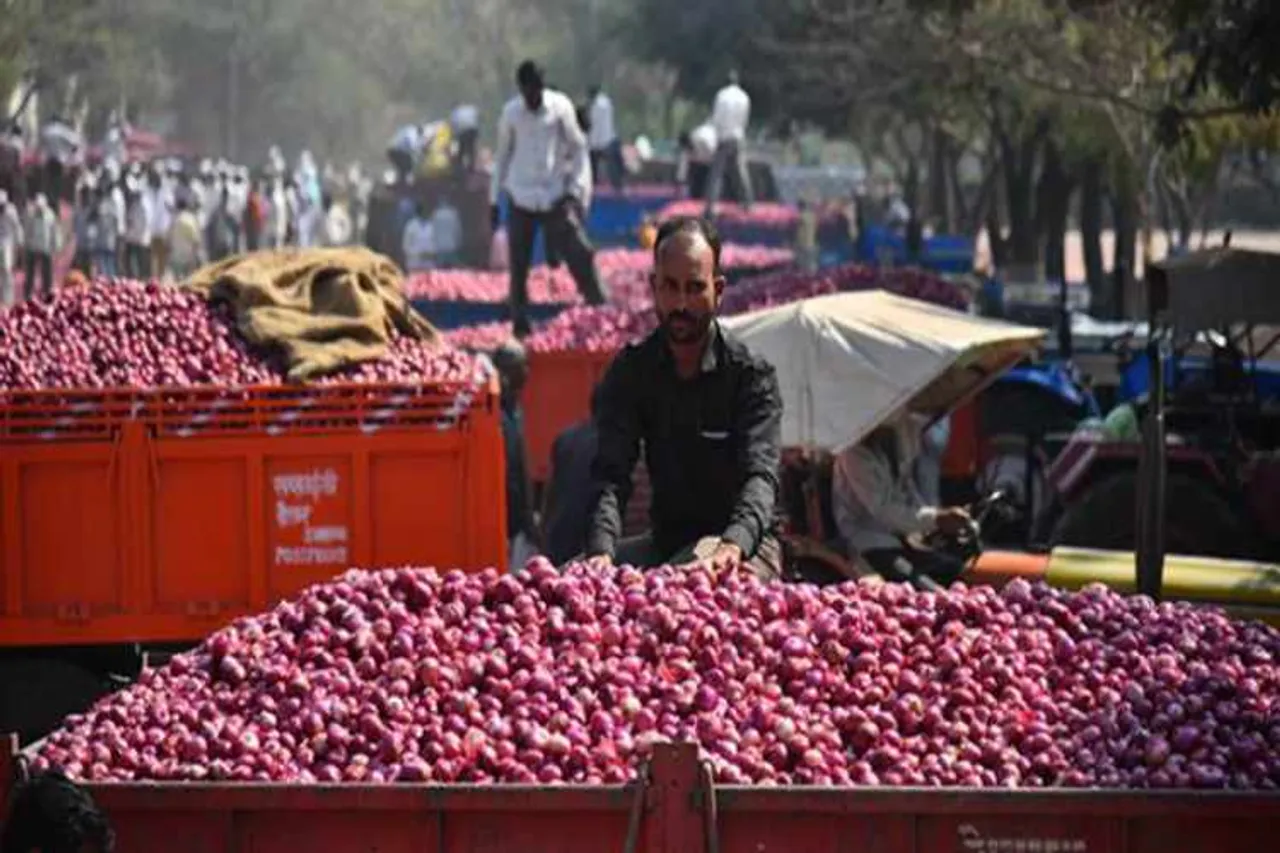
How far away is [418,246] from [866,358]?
3002 centimetres

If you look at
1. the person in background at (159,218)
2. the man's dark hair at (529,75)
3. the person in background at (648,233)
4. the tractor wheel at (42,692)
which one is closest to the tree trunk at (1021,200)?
the person in background at (648,233)

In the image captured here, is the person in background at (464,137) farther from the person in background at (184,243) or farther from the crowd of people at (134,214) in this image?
the person in background at (184,243)

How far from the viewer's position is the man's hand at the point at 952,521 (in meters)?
13.6

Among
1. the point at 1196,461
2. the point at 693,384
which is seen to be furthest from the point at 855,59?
the point at 693,384

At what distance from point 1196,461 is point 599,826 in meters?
9.90

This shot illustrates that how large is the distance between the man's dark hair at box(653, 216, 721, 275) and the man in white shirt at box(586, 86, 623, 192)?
3639 centimetres

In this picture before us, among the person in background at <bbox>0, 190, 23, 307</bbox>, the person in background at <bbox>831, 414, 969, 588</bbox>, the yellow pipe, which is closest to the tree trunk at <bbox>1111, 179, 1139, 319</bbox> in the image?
the person in background at <bbox>0, 190, 23, 307</bbox>

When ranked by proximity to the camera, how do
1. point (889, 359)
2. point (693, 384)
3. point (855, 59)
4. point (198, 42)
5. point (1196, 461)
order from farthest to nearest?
point (198, 42) < point (855, 59) < point (1196, 461) < point (889, 359) < point (693, 384)

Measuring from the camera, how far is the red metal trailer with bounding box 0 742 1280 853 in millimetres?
6367

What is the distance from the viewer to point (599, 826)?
6.45 metres

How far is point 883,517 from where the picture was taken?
1384 cm

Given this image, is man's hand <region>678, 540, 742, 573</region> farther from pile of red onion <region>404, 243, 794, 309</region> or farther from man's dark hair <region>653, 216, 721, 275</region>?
pile of red onion <region>404, 243, 794, 309</region>

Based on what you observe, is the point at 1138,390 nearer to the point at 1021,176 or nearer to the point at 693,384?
the point at 693,384

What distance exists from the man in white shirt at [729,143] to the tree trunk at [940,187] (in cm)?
1431
